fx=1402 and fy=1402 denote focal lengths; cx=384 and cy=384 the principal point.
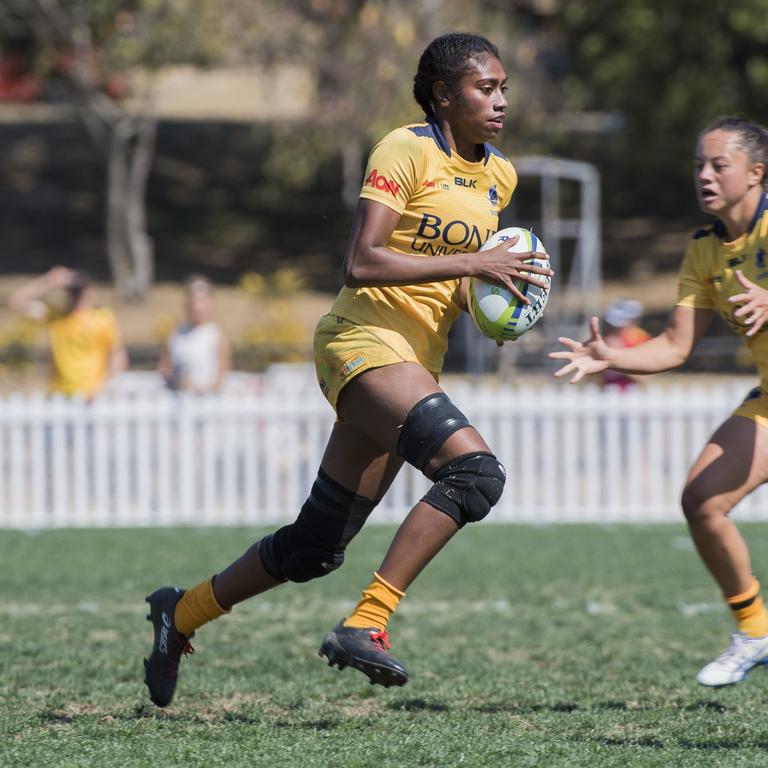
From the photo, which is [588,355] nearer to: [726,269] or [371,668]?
[726,269]

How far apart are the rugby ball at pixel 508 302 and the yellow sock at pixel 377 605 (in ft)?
3.00

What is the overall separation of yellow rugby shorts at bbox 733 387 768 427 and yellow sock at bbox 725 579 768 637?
62cm

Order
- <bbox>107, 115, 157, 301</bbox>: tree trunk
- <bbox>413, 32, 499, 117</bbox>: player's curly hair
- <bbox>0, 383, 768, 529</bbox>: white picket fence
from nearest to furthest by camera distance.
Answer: <bbox>413, 32, 499, 117</bbox>: player's curly hair → <bbox>0, 383, 768, 529</bbox>: white picket fence → <bbox>107, 115, 157, 301</bbox>: tree trunk

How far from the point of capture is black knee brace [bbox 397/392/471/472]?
4488 millimetres

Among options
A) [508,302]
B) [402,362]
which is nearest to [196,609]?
[402,362]

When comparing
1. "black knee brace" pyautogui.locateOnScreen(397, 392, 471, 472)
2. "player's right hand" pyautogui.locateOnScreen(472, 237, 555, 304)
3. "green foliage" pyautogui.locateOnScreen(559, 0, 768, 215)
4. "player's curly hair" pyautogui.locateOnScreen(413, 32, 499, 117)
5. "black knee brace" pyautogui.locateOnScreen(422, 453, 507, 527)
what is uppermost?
"green foliage" pyautogui.locateOnScreen(559, 0, 768, 215)

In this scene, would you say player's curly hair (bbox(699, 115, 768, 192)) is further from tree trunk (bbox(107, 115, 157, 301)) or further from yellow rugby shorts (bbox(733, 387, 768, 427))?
tree trunk (bbox(107, 115, 157, 301))

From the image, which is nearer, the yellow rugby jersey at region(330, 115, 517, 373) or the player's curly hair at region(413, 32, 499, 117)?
the yellow rugby jersey at region(330, 115, 517, 373)

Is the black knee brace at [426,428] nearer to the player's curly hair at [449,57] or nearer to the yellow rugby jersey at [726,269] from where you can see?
the player's curly hair at [449,57]

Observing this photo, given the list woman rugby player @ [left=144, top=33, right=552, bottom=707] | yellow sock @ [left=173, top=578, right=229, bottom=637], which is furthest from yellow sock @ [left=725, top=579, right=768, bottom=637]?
yellow sock @ [left=173, top=578, right=229, bottom=637]

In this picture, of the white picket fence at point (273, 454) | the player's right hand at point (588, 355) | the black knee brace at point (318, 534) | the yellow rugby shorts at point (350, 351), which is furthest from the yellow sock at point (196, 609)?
the white picket fence at point (273, 454)

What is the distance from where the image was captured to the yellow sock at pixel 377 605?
447 cm

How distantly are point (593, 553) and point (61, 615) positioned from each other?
4350mm

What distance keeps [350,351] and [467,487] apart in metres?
0.62
